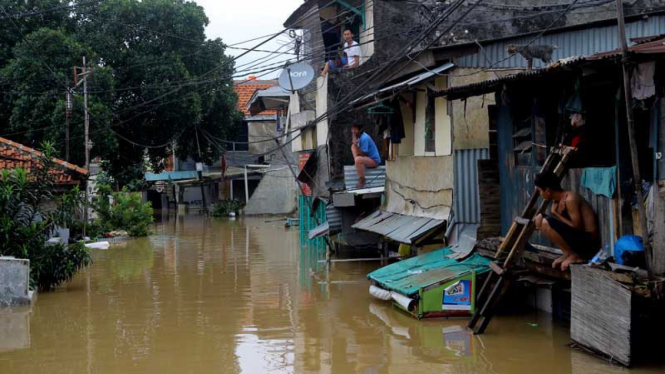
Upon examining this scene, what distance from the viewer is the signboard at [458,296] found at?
11047mm

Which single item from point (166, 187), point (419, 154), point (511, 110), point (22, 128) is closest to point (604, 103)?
point (511, 110)

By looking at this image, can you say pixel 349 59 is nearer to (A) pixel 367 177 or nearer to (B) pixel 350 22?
(B) pixel 350 22

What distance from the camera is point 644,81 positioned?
7.79 meters

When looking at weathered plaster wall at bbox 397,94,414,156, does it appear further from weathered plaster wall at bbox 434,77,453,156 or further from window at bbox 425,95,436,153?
weathered plaster wall at bbox 434,77,453,156

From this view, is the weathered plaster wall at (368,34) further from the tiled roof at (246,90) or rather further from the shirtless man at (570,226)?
the tiled roof at (246,90)

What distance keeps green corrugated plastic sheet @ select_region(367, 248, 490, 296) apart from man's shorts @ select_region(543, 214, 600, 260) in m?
1.95

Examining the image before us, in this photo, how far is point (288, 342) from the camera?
10.4 metres

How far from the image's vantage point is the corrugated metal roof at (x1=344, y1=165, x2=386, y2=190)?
19047 mm

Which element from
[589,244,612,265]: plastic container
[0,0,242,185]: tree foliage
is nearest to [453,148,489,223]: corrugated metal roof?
[589,244,612,265]: plastic container

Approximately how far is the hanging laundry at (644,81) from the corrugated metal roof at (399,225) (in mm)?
6015

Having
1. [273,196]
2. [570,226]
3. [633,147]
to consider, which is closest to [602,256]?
[570,226]

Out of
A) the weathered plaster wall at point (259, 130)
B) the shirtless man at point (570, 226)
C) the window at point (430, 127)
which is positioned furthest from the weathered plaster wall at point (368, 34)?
the weathered plaster wall at point (259, 130)

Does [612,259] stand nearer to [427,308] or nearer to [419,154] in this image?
[427,308]

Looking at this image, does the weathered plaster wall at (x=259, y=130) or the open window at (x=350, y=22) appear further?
the weathered plaster wall at (x=259, y=130)
